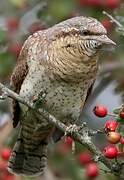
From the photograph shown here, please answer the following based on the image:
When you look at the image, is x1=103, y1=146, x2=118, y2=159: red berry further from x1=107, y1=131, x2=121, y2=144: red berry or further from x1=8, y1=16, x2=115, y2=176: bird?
x1=8, y1=16, x2=115, y2=176: bird

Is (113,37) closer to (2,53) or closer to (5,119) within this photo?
(2,53)

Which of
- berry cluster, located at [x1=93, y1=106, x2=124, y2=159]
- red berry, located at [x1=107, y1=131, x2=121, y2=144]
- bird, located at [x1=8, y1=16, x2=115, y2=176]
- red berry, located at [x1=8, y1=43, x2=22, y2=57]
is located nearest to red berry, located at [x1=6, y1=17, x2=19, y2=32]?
red berry, located at [x1=8, y1=43, x2=22, y2=57]

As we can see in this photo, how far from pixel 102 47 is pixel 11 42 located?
167 cm

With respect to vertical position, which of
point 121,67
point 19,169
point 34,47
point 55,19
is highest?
point 55,19

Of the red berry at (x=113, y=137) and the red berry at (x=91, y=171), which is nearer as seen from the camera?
the red berry at (x=113, y=137)

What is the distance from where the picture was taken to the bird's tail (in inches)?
211

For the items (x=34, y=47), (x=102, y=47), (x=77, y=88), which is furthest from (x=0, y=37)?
(x=102, y=47)

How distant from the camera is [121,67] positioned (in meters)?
5.59

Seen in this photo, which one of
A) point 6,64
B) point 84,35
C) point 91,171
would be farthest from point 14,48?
point 84,35

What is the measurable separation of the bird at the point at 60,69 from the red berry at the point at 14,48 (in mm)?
798

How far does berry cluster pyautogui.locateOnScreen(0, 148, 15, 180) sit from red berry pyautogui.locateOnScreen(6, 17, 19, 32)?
3.32ft

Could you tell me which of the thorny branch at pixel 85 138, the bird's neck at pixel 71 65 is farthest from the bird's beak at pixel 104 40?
the thorny branch at pixel 85 138

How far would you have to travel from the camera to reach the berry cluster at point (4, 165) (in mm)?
5438

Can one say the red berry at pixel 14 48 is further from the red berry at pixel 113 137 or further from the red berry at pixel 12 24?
the red berry at pixel 113 137
